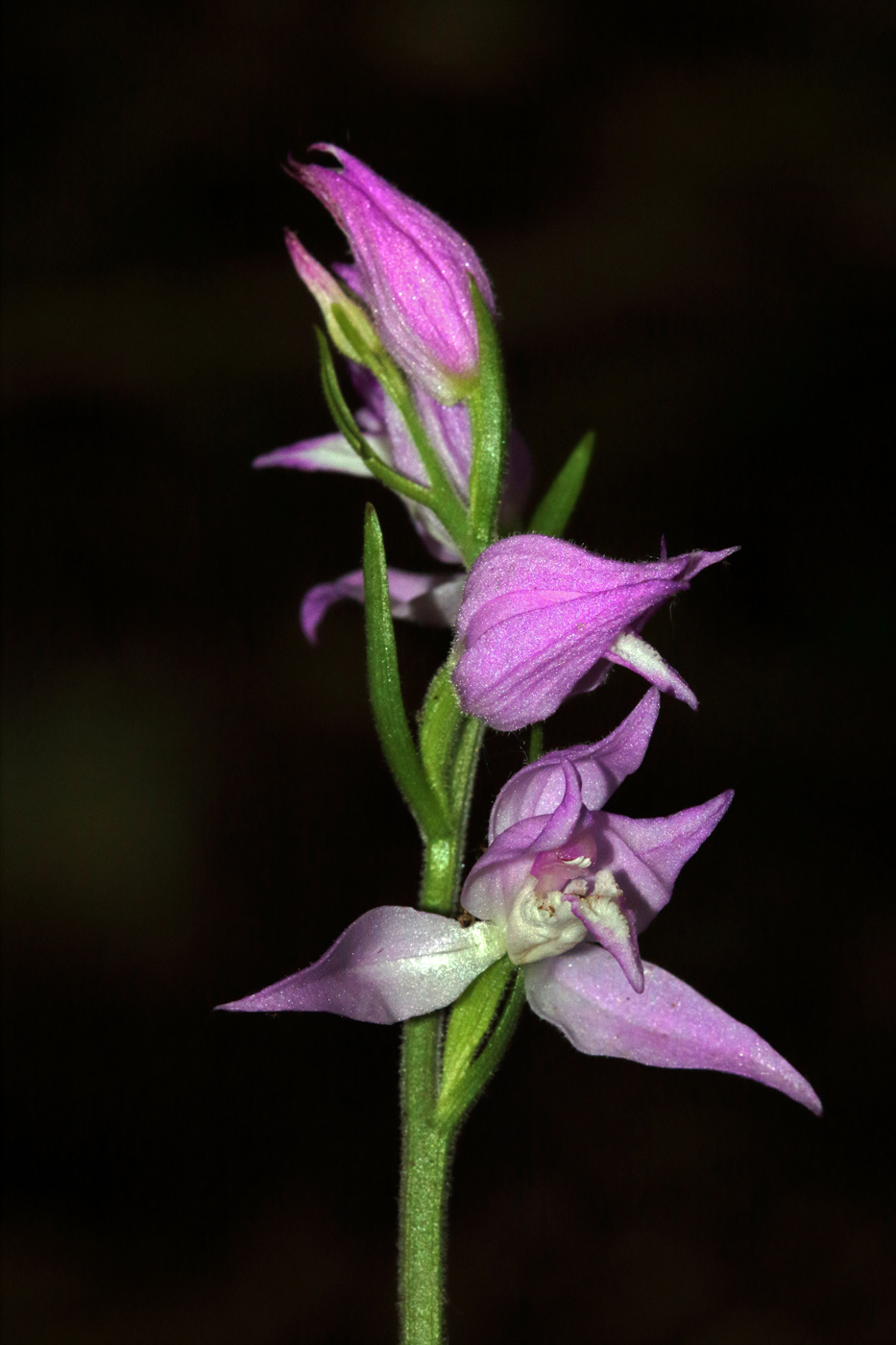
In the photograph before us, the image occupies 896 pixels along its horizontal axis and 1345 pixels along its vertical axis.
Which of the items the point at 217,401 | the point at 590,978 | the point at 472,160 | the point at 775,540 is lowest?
the point at 775,540

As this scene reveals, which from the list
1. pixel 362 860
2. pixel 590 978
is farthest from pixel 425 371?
pixel 362 860

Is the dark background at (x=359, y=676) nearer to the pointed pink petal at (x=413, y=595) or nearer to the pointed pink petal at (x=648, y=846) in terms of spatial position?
the pointed pink petal at (x=413, y=595)

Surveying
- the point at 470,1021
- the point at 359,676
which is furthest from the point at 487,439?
the point at 359,676

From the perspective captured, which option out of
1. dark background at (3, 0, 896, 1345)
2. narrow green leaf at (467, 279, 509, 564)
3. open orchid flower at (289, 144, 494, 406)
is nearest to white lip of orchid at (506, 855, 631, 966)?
narrow green leaf at (467, 279, 509, 564)

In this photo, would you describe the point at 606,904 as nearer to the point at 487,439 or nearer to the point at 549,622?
the point at 549,622

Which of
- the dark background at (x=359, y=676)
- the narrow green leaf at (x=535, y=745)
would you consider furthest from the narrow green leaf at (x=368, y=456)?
the dark background at (x=359, y=676)

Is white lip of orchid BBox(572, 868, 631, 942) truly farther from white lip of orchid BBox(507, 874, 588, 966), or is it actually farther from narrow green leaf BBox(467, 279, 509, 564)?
narrow green leaf BBox(467, 279, 509, 564)

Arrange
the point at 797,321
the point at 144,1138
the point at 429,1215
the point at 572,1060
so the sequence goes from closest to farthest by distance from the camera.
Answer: the point at 429,1215 → the point at 144,1138 → the point at 572,1060 → the point at 797,321

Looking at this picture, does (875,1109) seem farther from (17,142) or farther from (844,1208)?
(17,142)
